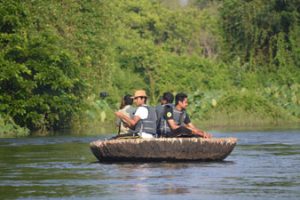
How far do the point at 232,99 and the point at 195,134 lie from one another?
25.4 m

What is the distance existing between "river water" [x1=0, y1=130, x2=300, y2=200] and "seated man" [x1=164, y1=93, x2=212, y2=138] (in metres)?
0.70

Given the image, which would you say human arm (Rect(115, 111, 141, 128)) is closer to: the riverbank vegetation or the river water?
the river water

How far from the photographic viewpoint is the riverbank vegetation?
37.2 m

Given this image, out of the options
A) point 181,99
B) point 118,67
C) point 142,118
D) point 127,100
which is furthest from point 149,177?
point 118,67

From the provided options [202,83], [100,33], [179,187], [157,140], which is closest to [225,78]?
[202,83]

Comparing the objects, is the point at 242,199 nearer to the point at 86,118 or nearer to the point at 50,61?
the point at 50,61

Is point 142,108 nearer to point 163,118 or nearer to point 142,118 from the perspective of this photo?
point 142,118

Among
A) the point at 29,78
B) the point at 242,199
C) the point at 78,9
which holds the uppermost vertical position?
the point at 78,9

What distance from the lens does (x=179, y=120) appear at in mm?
22266

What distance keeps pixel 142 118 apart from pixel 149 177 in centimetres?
331

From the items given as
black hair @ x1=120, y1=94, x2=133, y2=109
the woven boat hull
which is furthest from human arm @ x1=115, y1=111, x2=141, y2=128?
the woven boat hull

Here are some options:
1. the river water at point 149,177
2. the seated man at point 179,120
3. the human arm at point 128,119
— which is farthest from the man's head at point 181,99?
the river water at point 149,177

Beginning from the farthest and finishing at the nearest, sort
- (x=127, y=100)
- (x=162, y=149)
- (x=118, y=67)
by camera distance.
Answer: (x=118, y=67)
(x=127, y=100)
(x=162, y=149)

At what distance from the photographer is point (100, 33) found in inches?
1751
